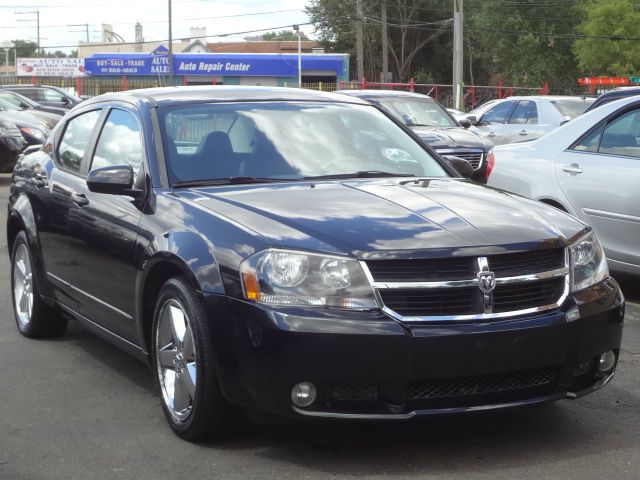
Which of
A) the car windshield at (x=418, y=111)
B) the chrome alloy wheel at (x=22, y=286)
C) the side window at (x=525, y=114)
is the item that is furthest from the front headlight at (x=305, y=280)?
the side window at (x=525, y=114)

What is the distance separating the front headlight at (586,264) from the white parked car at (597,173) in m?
2.95

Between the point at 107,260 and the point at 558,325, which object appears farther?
the point at 107,260

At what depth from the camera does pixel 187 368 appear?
15.4ft

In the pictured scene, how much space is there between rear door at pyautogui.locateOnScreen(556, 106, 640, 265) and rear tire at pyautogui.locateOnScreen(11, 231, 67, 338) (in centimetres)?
377

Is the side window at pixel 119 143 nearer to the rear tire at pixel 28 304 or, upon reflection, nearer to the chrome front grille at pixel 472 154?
the rear tire at pixel 28 304

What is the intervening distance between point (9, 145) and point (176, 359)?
1473 centimetres

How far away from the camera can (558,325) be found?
14.3 ft

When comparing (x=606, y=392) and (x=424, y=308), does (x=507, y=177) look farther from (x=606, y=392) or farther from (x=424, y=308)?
(x=424, y=308)

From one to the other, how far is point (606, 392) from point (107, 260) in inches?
100.0

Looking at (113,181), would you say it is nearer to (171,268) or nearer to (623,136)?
(171,268)

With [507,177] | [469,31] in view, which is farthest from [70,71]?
[507,177]

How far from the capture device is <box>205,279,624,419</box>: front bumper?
4.14 metres

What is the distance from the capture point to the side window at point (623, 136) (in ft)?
26.2

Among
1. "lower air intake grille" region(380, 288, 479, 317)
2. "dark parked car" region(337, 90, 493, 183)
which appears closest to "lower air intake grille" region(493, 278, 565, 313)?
"lower air intake grille" region(380, 288, 479, 317)
